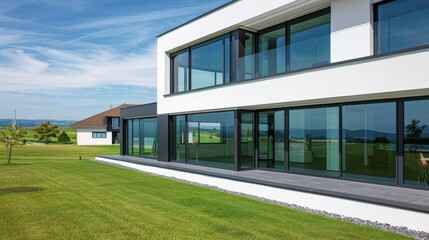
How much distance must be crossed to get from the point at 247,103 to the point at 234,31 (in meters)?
3.29

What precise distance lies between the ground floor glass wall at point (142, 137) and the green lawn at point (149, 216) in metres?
7.88

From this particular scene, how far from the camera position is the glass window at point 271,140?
1295 cm

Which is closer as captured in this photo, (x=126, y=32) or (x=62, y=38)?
(x=126, y=32)

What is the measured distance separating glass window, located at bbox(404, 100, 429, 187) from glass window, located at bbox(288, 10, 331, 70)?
2.91 meters

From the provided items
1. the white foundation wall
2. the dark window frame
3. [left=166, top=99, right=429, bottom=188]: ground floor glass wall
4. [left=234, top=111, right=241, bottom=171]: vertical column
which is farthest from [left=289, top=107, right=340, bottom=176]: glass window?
the dark window frame

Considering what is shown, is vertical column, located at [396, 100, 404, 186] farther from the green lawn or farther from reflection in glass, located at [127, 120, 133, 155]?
reflection in glass, located at [127, 120, 133, 155]

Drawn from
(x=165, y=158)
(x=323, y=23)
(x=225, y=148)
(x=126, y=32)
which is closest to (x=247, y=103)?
(x=225, y=148)

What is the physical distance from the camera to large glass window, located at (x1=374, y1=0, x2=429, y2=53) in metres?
8.44

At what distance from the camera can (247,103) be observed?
12695 mm

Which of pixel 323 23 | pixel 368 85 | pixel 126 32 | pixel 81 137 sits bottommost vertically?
pixel 81 137

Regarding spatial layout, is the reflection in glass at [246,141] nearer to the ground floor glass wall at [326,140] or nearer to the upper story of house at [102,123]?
the ground floor glass wall at [326,140]

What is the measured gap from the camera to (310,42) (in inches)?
437

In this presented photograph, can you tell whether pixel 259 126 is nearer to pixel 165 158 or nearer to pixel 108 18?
pixel 165 158

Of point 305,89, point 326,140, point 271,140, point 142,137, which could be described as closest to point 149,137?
point 142,137
